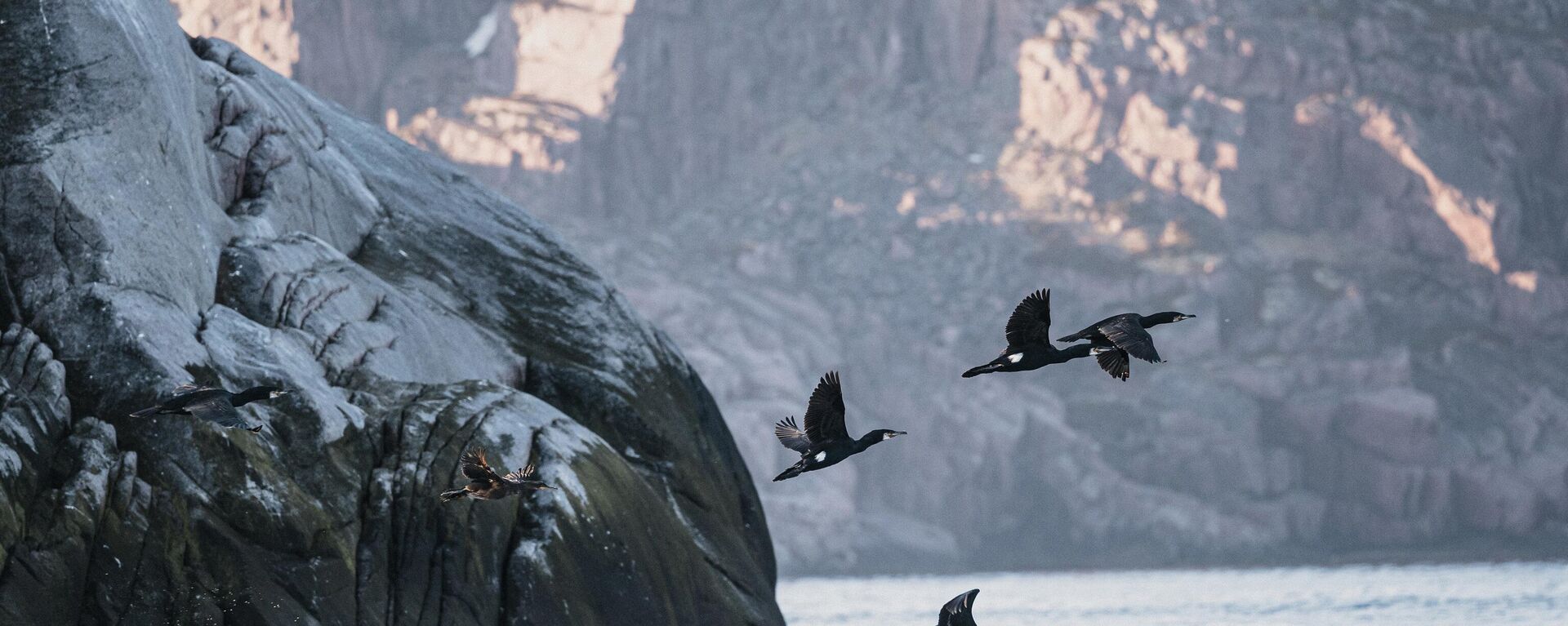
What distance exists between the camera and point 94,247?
19.7 m

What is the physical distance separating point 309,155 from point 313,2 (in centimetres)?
17876

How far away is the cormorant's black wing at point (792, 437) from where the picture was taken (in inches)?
822

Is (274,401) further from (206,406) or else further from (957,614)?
(957,614)

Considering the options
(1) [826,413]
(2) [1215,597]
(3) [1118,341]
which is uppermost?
(3) [1118,341]

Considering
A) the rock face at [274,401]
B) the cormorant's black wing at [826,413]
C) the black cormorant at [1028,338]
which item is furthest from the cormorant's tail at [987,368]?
the rock face at [274,401]

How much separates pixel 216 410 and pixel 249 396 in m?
0.74

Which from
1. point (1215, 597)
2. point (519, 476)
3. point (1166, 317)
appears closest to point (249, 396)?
point (519, 476)

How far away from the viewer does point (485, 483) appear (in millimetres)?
19547

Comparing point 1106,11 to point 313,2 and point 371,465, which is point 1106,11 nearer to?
point 313,2

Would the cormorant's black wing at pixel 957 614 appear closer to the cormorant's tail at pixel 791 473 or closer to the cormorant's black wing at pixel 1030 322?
the cormorant's tail at pixel 791 473

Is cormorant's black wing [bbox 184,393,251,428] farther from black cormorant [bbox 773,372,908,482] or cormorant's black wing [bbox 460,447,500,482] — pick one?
black cormorant [bbox 773,372,908,482]

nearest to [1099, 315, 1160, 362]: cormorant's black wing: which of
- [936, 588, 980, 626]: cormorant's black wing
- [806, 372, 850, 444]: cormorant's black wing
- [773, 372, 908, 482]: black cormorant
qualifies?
[773, 372, 908, 482]: black cormorant

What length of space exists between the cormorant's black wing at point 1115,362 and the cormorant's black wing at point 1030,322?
2.70ft

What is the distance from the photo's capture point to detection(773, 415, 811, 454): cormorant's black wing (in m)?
20.9
